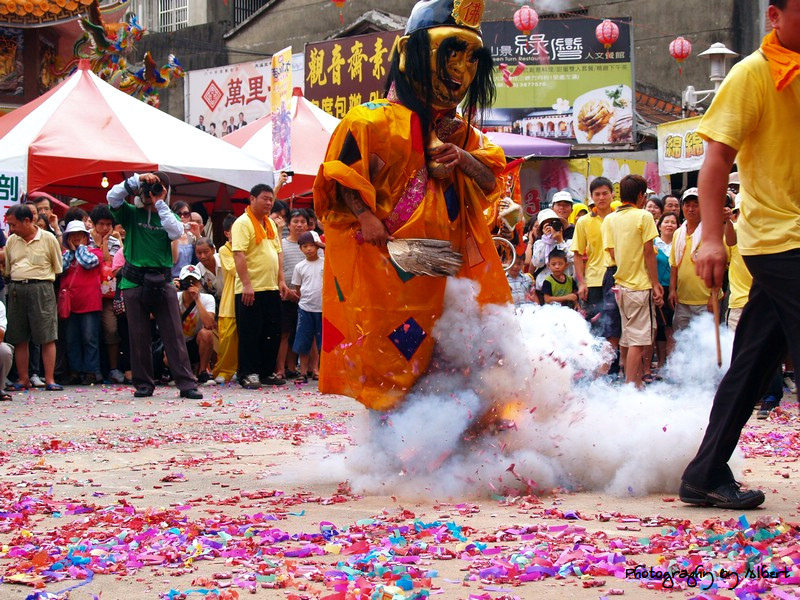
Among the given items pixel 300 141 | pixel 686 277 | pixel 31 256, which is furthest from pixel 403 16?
pixel 686 277

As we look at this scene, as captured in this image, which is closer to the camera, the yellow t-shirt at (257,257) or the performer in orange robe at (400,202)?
the performer in orange robe at (400,202)

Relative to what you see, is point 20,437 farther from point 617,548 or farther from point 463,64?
point 617,548

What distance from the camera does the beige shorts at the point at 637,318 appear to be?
9.02 m

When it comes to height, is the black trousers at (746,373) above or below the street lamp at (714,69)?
below

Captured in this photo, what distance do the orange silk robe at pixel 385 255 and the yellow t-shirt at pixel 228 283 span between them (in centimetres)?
623

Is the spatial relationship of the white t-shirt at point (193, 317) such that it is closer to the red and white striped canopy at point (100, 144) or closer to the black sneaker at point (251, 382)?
the black sneaker at point (251, 382)

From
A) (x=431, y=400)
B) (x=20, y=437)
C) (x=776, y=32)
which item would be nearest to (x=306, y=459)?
(x=431, y=400)

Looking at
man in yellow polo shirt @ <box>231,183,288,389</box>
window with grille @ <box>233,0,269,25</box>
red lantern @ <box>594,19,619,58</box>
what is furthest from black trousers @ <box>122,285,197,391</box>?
window with grille @ <box>233,0,269,25</box>

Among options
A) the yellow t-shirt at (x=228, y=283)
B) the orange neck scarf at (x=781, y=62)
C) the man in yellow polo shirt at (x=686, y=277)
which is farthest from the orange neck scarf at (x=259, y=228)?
the orange neck scarf at (x=781, y=62)

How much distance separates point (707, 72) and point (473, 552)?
2147 cm

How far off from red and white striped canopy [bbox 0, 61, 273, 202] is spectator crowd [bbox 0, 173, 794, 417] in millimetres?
754

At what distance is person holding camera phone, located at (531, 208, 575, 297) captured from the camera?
33.8ft

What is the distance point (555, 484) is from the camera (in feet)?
15.1

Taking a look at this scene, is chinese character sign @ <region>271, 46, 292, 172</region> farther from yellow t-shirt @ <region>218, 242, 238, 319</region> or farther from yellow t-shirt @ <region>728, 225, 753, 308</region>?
yellow t-shirt @ <region>728, 225, 753, 308</region>
